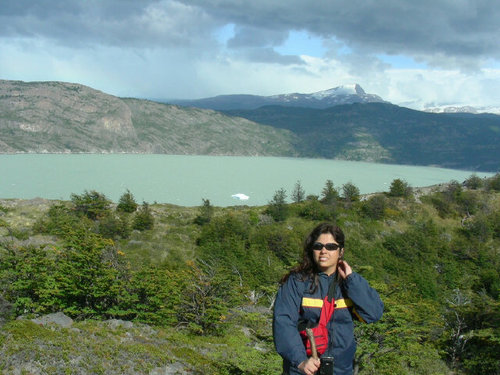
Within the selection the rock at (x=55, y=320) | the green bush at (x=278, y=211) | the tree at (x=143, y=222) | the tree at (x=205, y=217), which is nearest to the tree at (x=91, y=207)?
the tree at (x=143, y=222)

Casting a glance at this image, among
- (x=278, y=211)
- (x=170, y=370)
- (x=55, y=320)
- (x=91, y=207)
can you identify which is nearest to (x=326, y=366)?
(x=170, y=370)

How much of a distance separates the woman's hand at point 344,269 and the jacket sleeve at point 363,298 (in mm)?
38

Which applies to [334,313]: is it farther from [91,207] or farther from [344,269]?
[91,207]

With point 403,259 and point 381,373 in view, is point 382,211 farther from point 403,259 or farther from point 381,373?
point 381,373

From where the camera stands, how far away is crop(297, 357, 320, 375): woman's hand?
3.24 meters

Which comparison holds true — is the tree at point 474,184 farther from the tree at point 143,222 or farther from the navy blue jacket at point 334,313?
the navy blue jacket at point 334,313

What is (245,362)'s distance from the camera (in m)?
8.22

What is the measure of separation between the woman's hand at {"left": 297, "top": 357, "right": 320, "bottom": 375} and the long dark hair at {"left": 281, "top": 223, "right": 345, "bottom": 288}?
0.67 metres

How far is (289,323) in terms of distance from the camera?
339 centimetres

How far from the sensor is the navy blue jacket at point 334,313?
340 centimetres

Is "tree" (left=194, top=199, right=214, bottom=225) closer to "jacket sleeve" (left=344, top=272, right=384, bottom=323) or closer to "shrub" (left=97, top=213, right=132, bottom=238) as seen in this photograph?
"shrub" (left=97, top=213, right=132, bottom=238)

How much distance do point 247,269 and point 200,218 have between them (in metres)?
18.5

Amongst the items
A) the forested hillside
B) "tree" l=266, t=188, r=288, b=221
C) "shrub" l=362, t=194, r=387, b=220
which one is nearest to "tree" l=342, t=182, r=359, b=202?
"shrub" l=362, t=194, r=387, b=220

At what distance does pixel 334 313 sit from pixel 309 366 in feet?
1.67
